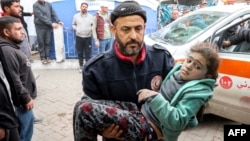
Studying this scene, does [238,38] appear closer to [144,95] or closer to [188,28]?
[188,28]

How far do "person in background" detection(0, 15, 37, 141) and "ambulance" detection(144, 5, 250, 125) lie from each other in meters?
1.95

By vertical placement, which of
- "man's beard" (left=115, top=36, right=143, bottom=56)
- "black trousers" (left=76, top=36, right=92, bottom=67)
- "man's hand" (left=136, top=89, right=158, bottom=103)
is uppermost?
"man's beard" (left=115, top=36, right=143, bottom=56)

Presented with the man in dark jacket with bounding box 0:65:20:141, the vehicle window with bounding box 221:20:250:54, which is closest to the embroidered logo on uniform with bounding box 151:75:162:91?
the man in dark jacket with bounding box 0:65:20:141

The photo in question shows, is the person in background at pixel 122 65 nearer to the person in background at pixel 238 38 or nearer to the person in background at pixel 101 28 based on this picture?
the person in background at pixel 238 38

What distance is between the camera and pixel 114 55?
157cm

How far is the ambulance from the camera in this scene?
3174 mm

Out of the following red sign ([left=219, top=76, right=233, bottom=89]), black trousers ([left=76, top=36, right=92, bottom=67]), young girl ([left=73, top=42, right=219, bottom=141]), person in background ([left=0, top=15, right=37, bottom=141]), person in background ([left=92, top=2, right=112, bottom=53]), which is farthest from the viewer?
black trousers ([left=76, top=36, right=92, bottom=67])

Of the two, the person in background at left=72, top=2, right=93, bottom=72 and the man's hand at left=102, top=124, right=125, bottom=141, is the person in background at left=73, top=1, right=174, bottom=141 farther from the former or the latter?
the person in background at left=72, top=2, right=93, bottom=72

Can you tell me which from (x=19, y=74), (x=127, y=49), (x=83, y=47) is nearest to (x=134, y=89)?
(x=127, y=49)

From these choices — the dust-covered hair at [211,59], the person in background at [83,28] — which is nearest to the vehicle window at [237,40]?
the dust-covered hair at [211,59]

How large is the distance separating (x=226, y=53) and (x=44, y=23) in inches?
213

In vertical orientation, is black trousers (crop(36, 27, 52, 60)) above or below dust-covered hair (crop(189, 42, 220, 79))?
below

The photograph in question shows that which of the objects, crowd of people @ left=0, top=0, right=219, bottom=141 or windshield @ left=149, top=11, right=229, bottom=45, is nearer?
crowd of people @ left=0, top=0, right=219, bottom=141

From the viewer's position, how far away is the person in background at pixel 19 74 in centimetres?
249
